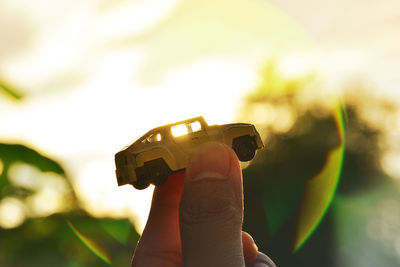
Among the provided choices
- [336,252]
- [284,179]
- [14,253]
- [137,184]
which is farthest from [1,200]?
[137,184]

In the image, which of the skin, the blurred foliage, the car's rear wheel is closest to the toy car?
the car's rear wheel

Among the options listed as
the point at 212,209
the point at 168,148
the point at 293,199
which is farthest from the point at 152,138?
the point at 293,199

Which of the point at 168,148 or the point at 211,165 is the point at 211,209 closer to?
the point at 211,165

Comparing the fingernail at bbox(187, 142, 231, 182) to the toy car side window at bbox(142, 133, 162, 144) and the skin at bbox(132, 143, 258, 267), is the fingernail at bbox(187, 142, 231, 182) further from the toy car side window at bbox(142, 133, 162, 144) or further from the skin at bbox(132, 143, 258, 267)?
the toy car side window at bbox(142, 133, 162, 144)

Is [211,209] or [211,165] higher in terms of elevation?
[211,165]

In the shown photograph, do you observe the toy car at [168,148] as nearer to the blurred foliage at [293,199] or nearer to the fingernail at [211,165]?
the fingernail at [211,165]

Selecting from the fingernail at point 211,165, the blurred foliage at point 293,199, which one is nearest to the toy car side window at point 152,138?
the fingernail at point 211,165

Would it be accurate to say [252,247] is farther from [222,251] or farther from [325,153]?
[325,153]
